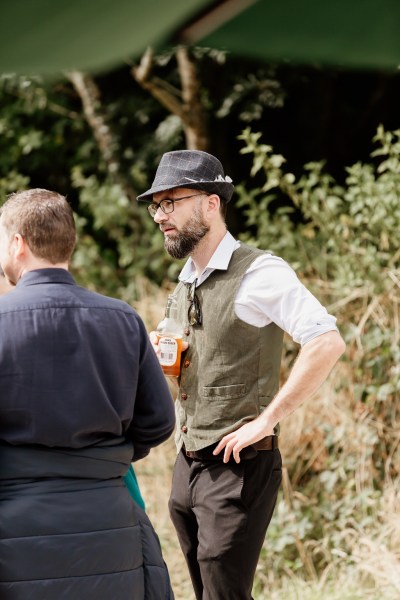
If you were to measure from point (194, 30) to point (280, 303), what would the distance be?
192 cm

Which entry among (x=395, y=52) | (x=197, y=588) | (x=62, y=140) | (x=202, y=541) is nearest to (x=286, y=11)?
(x=395, y=52)

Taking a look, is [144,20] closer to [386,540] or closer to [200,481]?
[200,481]

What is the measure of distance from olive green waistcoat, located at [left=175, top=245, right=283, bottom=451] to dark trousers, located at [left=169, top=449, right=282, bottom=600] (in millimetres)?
130

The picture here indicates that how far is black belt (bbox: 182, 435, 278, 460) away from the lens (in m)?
3.05

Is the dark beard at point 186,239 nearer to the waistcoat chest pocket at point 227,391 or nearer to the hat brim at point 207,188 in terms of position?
the hat brim at point 207,188

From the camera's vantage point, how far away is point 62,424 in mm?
2303

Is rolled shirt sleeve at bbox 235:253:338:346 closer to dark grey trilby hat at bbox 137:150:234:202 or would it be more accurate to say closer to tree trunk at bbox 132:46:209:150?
dark grey trilby hat at bbox 137:150:234:202

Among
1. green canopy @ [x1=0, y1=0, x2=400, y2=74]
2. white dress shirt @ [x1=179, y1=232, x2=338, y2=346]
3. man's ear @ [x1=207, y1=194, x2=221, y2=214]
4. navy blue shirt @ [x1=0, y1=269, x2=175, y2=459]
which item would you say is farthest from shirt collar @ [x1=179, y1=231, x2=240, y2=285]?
green canopy @ [x1=0, y1=0, x2=400, y2=74]

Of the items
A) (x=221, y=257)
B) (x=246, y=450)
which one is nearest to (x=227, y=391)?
(x=246, y=450)

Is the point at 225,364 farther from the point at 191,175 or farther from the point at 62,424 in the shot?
the point at 62,424

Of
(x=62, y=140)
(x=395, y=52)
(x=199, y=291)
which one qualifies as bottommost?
(x=62, y=140)

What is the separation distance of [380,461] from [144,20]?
185 inches

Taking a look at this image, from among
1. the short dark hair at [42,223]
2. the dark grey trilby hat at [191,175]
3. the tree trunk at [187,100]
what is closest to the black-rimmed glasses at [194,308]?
the dark grey trilby hat at [191,175]

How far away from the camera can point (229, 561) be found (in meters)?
3.02
